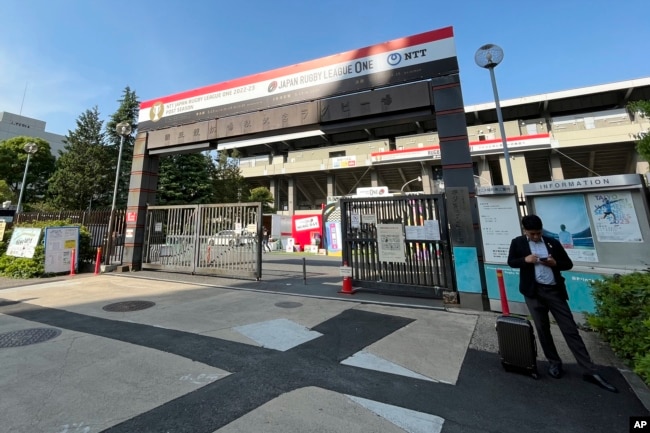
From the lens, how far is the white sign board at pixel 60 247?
1124 cm

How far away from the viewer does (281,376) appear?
3.42 metres

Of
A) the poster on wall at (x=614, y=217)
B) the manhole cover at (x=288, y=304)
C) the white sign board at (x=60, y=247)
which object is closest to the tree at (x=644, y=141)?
the poster on wall at (x=614, y=217)

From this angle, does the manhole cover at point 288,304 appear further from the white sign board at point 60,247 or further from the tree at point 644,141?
the white sign board at point 60,247

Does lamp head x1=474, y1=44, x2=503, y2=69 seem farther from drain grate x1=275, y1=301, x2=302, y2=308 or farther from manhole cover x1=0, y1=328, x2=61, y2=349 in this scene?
manhole cover x1=0, y1=328, x2=61, y2=349

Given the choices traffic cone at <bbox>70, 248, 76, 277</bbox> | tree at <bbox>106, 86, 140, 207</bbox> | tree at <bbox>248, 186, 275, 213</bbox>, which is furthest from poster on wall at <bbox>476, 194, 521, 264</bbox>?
tree at <bbox>248, 186, 275, 213</bbox>

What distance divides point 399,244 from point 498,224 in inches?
94.9

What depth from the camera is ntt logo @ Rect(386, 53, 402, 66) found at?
321 inches

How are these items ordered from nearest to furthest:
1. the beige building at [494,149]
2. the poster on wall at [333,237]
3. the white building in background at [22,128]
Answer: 1. the poster on wall at [333,237]
2. the beige building at [494,149]
3. the white building in background at [22,128]

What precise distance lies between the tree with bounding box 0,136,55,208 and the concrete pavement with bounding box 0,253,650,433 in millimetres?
47792

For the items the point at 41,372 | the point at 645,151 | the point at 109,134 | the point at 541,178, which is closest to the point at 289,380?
the point at 41,372

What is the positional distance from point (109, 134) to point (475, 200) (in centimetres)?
3338

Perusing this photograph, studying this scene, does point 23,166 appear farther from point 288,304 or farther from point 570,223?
point 570,223

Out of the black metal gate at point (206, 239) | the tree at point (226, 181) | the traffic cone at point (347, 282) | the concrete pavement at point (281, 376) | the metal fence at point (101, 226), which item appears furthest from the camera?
the tree at point (226, 181)

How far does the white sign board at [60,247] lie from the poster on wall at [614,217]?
17.3 meters
